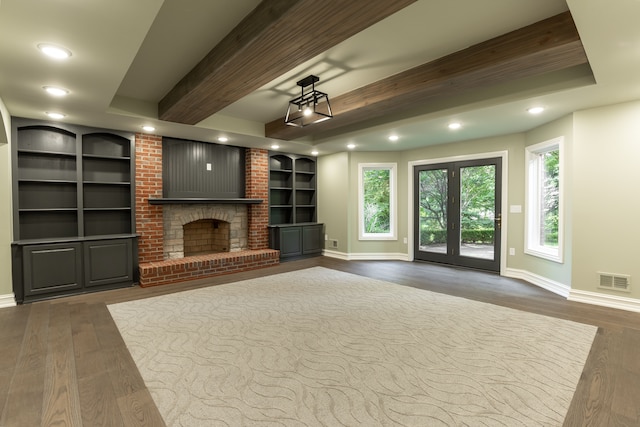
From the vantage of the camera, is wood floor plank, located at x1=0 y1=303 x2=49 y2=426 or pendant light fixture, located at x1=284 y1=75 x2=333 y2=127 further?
pendant light fixture, located at x1=284 y1=75 x2=333 y2=127

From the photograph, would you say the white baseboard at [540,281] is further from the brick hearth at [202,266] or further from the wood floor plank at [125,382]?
the wood floor plank at [125,382]

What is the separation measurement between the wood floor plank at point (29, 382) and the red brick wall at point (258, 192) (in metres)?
3.55

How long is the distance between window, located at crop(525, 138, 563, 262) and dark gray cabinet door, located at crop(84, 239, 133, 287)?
19.8ft

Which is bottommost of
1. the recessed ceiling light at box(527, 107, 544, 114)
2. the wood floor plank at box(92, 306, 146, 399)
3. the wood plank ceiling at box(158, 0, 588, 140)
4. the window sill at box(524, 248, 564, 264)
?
the wood floor plank at box(92, 306, 146, 399)

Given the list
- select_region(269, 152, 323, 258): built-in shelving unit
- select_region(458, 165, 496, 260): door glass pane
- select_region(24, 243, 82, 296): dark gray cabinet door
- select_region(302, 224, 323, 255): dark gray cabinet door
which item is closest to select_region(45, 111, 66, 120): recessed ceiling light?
select_region(24, 243, 82, 296): dark gray cabinet door

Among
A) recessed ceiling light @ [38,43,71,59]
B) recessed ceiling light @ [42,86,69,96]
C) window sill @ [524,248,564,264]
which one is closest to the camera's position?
recessed ceiling light @ [38,43,71,59]

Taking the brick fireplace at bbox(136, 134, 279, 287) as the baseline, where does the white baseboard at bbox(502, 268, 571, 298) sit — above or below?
below

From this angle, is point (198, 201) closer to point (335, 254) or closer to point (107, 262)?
point (107, 262)

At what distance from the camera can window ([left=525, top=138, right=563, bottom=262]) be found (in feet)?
13.8

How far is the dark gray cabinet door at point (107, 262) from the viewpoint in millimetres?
4156

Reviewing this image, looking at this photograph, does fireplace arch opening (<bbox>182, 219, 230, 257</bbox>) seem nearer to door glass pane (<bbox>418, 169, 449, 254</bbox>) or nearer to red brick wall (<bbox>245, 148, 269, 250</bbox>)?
red brick wall (<bbox>245, 148, 269, 250</bbox>)

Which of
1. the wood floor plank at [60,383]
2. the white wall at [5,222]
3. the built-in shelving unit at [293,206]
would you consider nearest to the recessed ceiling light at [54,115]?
the white wall at [5,222]

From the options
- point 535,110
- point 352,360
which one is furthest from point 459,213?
point 352,360

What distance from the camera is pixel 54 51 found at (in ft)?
7.40
